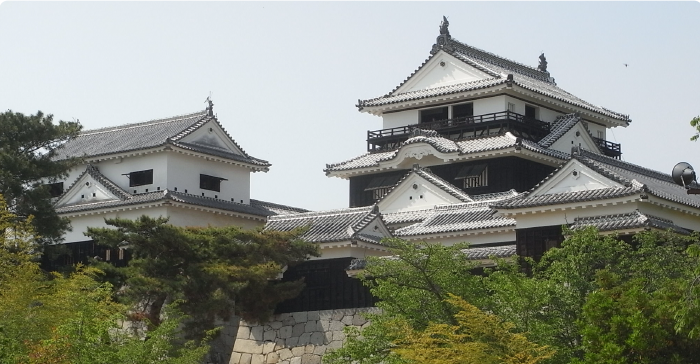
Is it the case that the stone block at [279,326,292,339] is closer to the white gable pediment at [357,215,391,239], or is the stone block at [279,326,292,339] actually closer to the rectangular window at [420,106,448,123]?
the white gable pediment at [357,215,391,239]

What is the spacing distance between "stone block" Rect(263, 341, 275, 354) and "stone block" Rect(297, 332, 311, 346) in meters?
0.84

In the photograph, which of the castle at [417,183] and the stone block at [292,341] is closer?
the castle at [417,183]

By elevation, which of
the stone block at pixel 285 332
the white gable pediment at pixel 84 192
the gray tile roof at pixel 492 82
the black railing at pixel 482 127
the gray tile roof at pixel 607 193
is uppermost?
the gray tile roof at pixel 492 82

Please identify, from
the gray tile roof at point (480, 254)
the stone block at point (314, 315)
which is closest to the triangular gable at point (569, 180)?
the gray tile roof at point (480, 254)

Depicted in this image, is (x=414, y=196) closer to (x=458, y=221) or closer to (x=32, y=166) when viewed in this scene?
(x=458, y=221)

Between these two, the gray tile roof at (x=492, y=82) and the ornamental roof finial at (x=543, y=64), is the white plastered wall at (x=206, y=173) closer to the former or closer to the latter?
the gray tile roof at (x=492, y=82)

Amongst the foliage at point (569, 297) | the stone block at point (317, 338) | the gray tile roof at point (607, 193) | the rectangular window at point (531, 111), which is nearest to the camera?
the foliage at point (569, 297)

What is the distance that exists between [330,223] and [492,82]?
1213 centimetres

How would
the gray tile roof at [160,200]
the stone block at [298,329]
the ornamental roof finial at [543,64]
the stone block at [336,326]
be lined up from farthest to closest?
1. the ornamental roof finial at [543,64]
2. the gray tile roof at [160,200]
3. the stone block at [298,329]
4. the stone block at [336,326]

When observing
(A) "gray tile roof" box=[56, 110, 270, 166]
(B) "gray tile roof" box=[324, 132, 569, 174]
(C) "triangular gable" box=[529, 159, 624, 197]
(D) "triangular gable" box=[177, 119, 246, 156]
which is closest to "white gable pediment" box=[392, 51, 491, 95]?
(B) "gray tile roof" box=[324, 132, 569, 174]

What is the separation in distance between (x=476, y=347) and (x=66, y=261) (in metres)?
20.7

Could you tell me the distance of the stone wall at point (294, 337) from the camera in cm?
3102

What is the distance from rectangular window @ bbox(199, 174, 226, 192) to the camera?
1607 inches

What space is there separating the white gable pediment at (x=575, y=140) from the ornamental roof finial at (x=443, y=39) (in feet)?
18.0
